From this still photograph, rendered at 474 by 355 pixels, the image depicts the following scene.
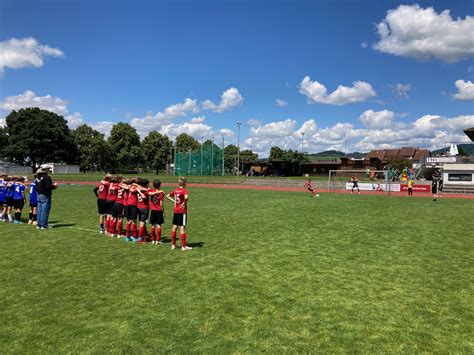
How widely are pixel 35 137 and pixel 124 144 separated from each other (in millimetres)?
25611

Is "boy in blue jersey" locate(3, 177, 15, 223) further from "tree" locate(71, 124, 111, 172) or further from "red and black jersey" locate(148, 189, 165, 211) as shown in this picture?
"tree" locate(71, 124, 111, 172)

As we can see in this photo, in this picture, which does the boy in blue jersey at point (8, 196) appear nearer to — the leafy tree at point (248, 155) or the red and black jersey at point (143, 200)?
the red and black jersey at point (143, 200)

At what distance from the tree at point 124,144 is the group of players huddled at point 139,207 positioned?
300ft

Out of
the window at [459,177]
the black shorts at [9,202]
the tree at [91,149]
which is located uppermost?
the tree at [91,149]

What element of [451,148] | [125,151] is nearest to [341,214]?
[451,148]

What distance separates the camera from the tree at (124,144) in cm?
10188

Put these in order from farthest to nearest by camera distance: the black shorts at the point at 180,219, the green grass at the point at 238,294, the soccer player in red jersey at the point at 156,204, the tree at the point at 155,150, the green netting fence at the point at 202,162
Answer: the tree at the point at 155,150 → the green netting fence at the point at 202,162 → the soccer player in red jersey at the point at 156,204 → the black shorts at the point at 180,219 → the green grass at the point at 238,294

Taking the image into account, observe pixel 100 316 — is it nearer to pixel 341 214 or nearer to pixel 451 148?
pixel 341 214

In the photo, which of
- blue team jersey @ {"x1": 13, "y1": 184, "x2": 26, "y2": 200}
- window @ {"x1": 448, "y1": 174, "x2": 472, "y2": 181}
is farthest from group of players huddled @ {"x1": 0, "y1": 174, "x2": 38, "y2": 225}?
window @ {"x1": 448, "y1": 174, "x2": 472, "y2": 181}

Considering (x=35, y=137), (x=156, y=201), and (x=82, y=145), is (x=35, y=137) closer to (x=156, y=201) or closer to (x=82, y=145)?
(x=82, y=145)

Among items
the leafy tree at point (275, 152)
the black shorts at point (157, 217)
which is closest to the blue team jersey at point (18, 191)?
the black shorts at point (157, 217)

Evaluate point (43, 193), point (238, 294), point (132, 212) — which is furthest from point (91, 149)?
point (238, 294)

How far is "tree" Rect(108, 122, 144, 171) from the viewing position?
334 feet

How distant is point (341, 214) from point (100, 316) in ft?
52.3
